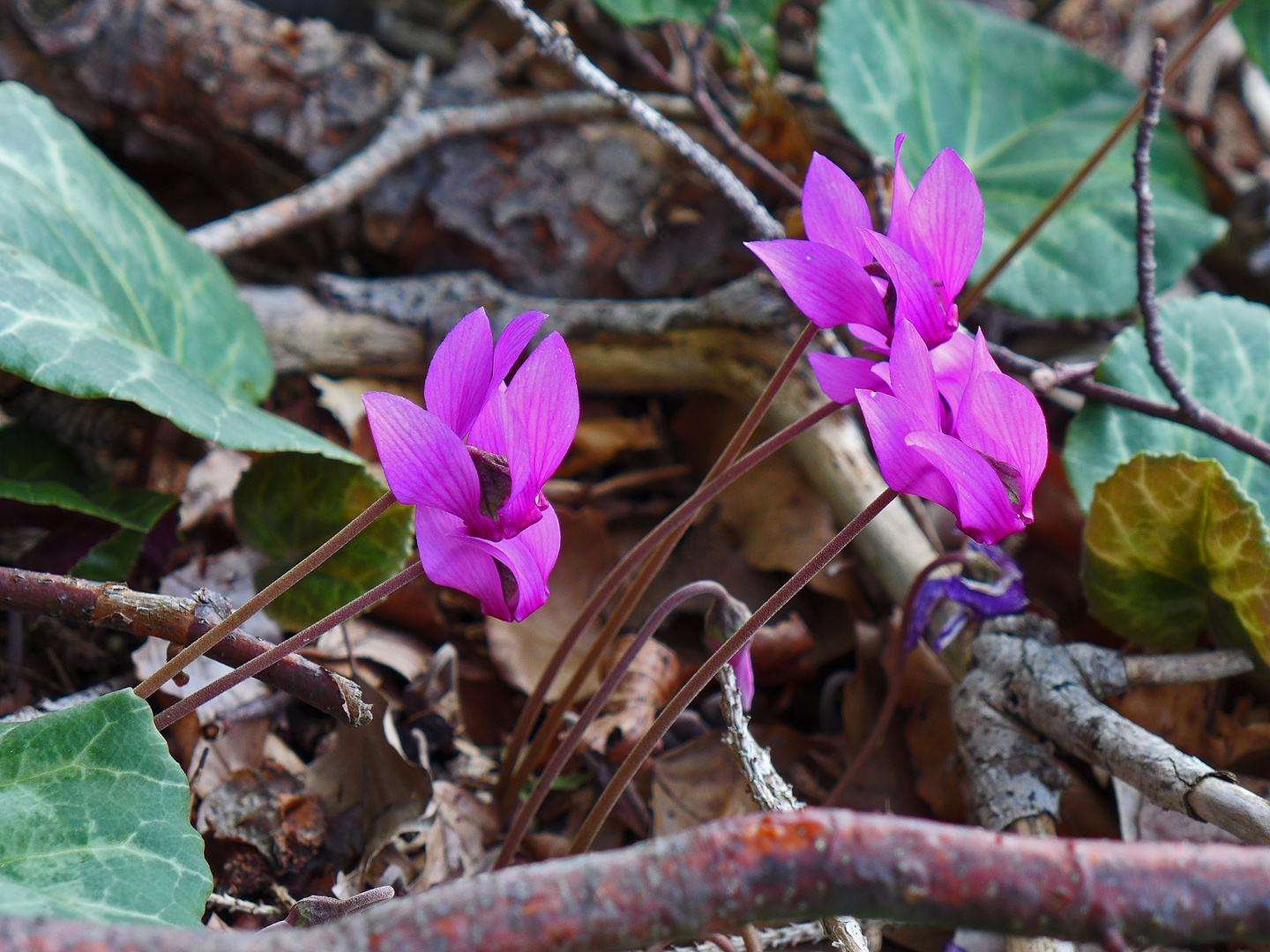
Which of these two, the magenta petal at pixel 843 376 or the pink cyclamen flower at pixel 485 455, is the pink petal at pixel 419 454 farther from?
the magenta petal at pixel 843 376

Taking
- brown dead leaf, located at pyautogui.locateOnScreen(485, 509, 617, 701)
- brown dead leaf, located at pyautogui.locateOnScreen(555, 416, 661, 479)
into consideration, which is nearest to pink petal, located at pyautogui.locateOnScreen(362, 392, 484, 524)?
brown dead leaf, located at pyautogui.locateOnScreen(485, 509, 617, 701)

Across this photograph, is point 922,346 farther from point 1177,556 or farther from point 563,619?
point 563,619

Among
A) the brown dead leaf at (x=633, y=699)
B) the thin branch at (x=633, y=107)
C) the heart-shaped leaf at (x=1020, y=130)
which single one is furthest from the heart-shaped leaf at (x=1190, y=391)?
the brown dead leaf at (x=633, y=699)

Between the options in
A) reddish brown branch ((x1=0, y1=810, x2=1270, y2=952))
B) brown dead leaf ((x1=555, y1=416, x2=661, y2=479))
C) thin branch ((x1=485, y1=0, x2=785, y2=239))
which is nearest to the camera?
reddish brown branch ((x1=0, y1=810, x2=1270, y2=952))

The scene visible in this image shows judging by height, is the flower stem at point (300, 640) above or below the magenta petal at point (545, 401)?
below

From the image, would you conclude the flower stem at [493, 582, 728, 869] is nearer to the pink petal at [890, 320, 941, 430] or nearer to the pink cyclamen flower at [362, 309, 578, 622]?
the pink cyclamen flower at [362, 309, 578, 622]

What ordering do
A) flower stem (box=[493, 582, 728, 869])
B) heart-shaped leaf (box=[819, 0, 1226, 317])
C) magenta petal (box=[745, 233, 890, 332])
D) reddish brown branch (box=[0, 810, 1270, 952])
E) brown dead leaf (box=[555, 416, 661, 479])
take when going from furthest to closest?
heart-shaped leaf (box=[819, 0, 1226, 317]), brown dead leaf (box=[555, 416, 661, 479]), flower stem (box=[493, 582, 728, 869]), magenta petal (box=[745, 233, 890, 332]), reddish brown branch (box=[0, 810, 1270, 952])

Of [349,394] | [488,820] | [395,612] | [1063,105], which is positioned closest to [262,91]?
[349,394]

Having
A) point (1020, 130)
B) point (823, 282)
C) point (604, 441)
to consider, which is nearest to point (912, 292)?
point (823, 282)
